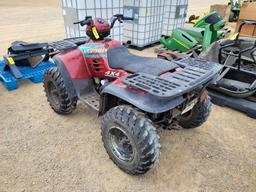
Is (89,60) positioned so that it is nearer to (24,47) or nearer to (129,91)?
(129,91)

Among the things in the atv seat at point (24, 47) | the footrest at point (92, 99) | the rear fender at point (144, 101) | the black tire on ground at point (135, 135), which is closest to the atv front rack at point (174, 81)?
the rear fender at point (144, 101)

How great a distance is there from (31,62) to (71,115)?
1860 millimetres

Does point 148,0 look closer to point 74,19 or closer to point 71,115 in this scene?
point 74,19

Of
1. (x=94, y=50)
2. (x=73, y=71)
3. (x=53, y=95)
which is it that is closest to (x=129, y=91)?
(x=94, y=50)

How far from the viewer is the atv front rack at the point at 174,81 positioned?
4.91 ft

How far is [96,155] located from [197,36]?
4.21 metres

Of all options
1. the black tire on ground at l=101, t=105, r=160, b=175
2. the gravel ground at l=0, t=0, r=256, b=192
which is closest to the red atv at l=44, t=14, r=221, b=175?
the black tire on ground at l=101, t=105, r=160, b=175

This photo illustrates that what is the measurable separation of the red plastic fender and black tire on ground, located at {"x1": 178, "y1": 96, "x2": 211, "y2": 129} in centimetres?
138

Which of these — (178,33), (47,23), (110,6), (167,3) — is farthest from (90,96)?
(47,23)

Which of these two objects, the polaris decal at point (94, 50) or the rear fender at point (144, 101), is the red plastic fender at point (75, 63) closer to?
the polaris decal at point (94, 50)

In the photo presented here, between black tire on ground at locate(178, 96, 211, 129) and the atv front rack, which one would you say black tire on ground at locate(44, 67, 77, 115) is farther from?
black tire on ground at locate(178, 96, 211, 129)

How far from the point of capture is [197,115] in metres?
2.46

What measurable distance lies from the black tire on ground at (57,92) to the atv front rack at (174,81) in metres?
1.19

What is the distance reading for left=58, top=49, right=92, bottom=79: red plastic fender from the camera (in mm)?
2554
